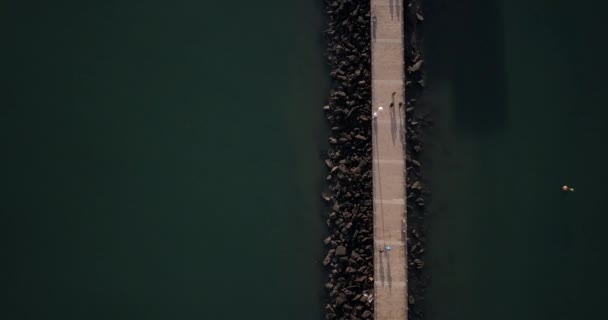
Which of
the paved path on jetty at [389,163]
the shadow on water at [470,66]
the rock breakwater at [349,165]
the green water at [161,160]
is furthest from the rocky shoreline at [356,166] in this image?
the shadow on water at [470,66]

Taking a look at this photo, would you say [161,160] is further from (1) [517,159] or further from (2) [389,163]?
(1) [517,159]

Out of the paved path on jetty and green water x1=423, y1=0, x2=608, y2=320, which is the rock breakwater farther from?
green water x1=423, y1=0, x2=608, y2=320

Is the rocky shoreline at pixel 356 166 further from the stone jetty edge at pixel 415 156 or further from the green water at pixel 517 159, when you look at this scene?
the green water at pixel 517 159

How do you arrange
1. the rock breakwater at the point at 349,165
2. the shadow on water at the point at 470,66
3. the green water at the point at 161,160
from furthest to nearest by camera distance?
the shadow on water at the point at 470,66, the green water at the point at 161,160, the rock breakwater at the point at 349,165

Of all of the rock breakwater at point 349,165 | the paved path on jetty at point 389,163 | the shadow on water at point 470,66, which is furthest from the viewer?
the shadow on water at point 470,66

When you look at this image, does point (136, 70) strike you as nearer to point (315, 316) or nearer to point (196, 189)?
point (196, 189)

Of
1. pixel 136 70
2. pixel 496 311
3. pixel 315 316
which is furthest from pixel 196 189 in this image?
pixel 496 311
